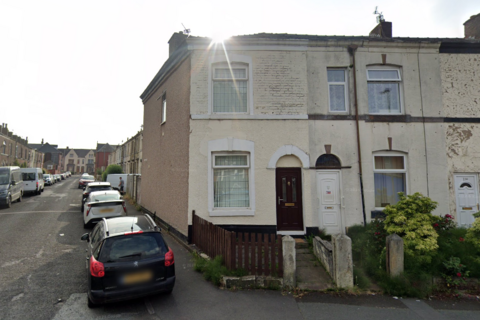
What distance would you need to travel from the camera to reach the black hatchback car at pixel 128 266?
15.4 ft

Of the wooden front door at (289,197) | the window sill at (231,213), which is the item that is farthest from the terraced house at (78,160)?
the wooden front door at (289,197)

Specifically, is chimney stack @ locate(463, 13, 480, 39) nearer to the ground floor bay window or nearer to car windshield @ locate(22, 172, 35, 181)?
the ground floor bay window

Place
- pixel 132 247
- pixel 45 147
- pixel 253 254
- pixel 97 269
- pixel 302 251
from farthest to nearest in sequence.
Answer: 1. pixel 45 147
2. pixel 302 251
3. pixel 253 254
4. pixel 132 247
5. pixel 97 269

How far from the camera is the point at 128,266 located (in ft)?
15.8

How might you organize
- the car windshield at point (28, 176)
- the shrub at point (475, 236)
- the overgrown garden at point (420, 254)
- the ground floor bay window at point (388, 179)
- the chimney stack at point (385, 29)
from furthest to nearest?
the car windshield at point (28, 176), the chimney stack at point (385, 29), the ground floor bay window at point (388, 179), the shrub at point (475, 236), the overgrown garden at point (420, 254)

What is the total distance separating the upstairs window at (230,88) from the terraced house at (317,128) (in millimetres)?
35

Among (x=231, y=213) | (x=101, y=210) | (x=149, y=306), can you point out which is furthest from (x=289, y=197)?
(x=101, y=210)

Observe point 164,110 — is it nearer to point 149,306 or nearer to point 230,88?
point 230,88

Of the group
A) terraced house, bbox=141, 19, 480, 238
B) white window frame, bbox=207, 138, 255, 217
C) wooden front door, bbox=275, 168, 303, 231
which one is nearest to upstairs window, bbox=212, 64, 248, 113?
terraced house, bbox=141, 19, 480, 238

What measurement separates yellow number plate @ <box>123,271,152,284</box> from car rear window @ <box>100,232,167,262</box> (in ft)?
0.89

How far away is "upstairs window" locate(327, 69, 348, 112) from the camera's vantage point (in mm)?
9742

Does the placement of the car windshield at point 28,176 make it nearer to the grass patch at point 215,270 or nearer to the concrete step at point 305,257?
the grass patch at point 215,270

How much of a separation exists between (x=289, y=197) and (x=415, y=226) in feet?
12.2

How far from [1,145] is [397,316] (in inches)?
1992
